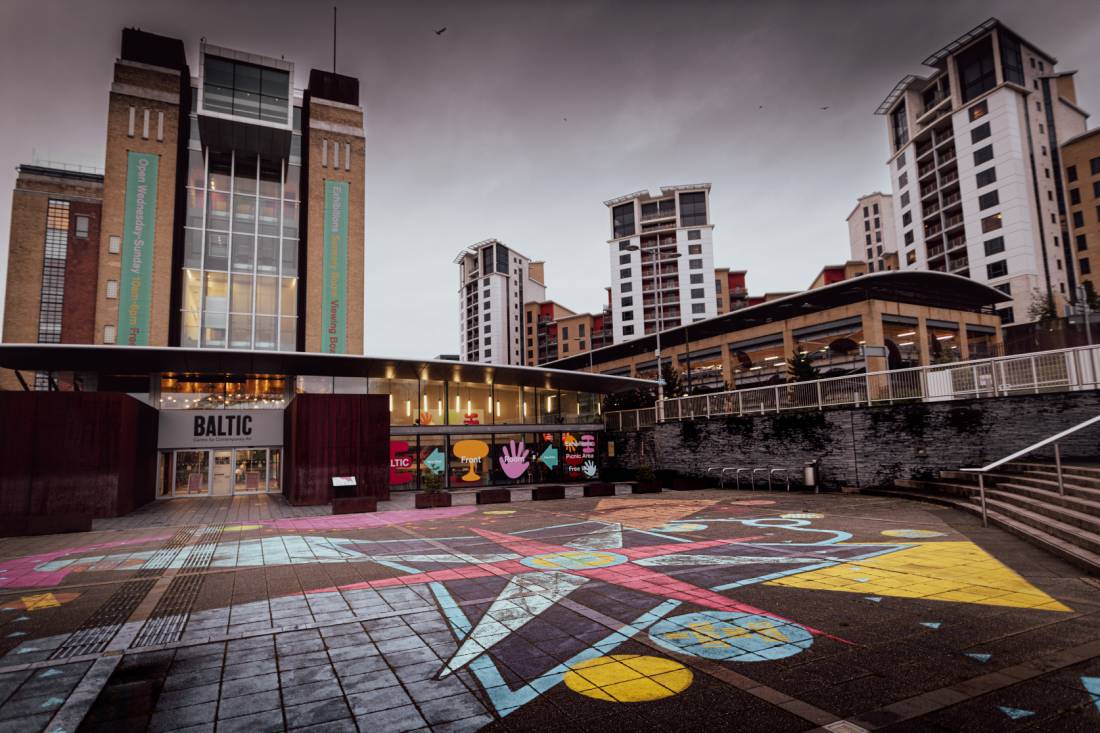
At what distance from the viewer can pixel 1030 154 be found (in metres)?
58.9

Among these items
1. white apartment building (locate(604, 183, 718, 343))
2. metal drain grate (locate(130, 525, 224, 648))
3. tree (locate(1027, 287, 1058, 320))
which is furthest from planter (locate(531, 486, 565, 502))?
white apartment building (locate(604, 183, 718, 343))

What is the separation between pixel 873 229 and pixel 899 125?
137 ft

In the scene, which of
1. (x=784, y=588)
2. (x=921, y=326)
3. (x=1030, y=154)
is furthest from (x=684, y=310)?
(x=784, y=588)

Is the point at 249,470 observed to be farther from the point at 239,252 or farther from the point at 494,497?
the point at 239,252

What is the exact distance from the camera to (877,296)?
3750 cm

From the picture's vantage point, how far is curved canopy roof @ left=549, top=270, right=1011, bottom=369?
3584 cm

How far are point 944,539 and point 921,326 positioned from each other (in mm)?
33502

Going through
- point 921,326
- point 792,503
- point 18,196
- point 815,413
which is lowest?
point 792,503

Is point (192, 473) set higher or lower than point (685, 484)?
higher

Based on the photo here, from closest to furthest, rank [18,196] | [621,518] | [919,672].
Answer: [919,672]
[621,518]
[18,196]

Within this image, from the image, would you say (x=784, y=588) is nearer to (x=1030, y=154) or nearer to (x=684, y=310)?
(x=1030, y=154)

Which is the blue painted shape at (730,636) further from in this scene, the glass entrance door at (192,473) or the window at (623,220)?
the window at (623,220)

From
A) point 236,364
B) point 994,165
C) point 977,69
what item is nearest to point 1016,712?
point 236,364

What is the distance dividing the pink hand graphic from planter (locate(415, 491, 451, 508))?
10.3 m
